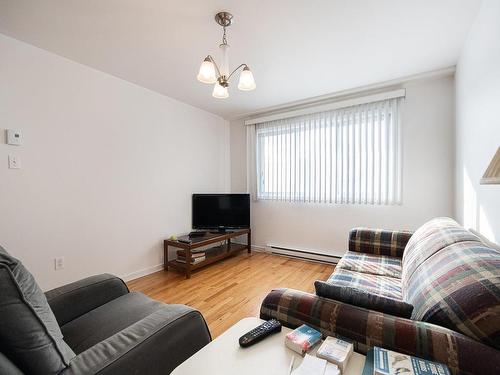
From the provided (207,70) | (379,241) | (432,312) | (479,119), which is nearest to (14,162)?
(207,70)

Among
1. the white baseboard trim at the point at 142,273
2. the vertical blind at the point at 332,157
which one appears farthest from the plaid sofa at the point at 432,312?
the white baseboard trim at the point at 142,273

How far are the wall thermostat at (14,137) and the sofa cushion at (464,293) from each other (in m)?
3.10

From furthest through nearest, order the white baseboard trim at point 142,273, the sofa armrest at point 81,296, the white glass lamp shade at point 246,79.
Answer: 1. the white baseboard trim at point 142,273
2. the white glass lamp shade at point 246,79
3. the sofa armrest at point 81,296

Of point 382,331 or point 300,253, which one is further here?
point 300,253

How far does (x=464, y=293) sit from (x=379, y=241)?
1601 mm

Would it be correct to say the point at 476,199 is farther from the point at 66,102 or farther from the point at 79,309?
the point at 66,102

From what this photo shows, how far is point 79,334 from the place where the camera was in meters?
1.20

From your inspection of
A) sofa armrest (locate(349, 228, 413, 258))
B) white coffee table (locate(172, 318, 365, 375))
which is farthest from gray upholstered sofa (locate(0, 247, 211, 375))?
sofa armrest (locate(349, 228, 413, 258))

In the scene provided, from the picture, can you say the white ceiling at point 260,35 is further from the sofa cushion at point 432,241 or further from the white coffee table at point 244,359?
the white coffee table at point 244,359

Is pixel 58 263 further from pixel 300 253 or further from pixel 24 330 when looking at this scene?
pixel 300 253

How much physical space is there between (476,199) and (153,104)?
140 inches

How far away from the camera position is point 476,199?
1.86m

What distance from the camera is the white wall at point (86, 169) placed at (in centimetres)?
210

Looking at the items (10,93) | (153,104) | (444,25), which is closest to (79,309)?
(10,93)
